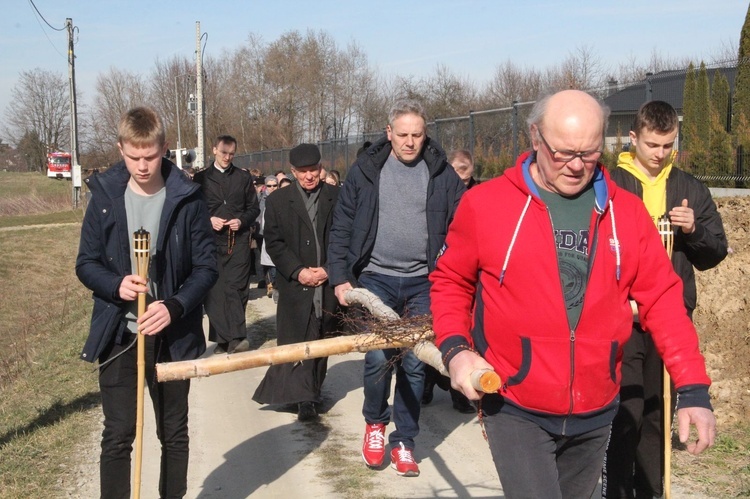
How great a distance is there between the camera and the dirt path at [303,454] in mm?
5699

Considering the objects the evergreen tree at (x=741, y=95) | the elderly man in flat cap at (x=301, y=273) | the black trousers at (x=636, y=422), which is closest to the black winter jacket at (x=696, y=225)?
the black trousers at (x=636, y=422)

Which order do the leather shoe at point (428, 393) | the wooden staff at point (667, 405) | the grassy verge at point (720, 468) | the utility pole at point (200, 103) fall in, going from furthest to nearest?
the utility pole at point (200, 103)
the leather shoe at point (428, 393)
the grassy verge at point (720, 468)
the wooden staff at point (667, 405)

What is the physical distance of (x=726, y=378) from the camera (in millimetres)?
7324

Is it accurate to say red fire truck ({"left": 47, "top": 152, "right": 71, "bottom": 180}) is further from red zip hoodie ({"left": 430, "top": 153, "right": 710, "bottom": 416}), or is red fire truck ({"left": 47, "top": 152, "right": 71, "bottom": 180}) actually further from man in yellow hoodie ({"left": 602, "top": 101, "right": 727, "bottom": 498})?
red zip hoodie ({"left": 430, "top": 153, "right": 710, "bottom": 416})

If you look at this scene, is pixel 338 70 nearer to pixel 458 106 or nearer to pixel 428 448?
pixel 458 106

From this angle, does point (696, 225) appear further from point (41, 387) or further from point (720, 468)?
point (41, 387)

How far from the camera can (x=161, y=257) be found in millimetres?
4539

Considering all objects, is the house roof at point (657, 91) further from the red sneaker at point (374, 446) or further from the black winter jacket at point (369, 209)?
the red sneaker at point (374, 446)

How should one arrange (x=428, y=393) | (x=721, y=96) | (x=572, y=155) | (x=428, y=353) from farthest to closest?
1. (x=721, y=96)
2. (x=428, y=393)
3. (x=428, y=353)
4. (x=572, y=155)

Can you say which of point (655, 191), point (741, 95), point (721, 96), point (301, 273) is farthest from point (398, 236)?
point (741, 95)

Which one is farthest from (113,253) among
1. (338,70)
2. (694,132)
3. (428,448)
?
(338,70)

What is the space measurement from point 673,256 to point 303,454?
119 inches

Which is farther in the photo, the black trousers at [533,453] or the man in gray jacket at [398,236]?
the man in gray jacket at [398,236]

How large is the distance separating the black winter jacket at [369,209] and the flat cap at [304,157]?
133 centimetres
